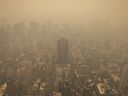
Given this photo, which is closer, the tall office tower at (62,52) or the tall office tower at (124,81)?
the tall office tower at (124,81)

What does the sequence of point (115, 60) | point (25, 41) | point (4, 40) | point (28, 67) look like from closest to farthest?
1. point (28, 67)
2. point (115, 60)
3. point (4, 40)
4. point (25, 41)

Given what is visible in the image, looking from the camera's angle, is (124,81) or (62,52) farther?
(62,52)

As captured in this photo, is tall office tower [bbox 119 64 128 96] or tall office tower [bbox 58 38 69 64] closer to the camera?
tall office tower [bbox 119 64 128 96]

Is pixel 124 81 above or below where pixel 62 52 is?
below

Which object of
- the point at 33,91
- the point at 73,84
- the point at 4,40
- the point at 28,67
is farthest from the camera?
the point at 4,40

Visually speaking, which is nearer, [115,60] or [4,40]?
[115,60]

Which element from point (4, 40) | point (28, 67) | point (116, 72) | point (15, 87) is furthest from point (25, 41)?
point (116, 72)

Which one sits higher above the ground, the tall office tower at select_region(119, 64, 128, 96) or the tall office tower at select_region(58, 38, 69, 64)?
the tall office tower at select_region(58, 38, 69, 64)

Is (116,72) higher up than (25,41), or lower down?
lower down

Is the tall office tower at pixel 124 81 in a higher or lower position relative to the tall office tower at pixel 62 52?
lower

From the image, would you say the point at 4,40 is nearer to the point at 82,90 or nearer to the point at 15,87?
the point at 15,87
